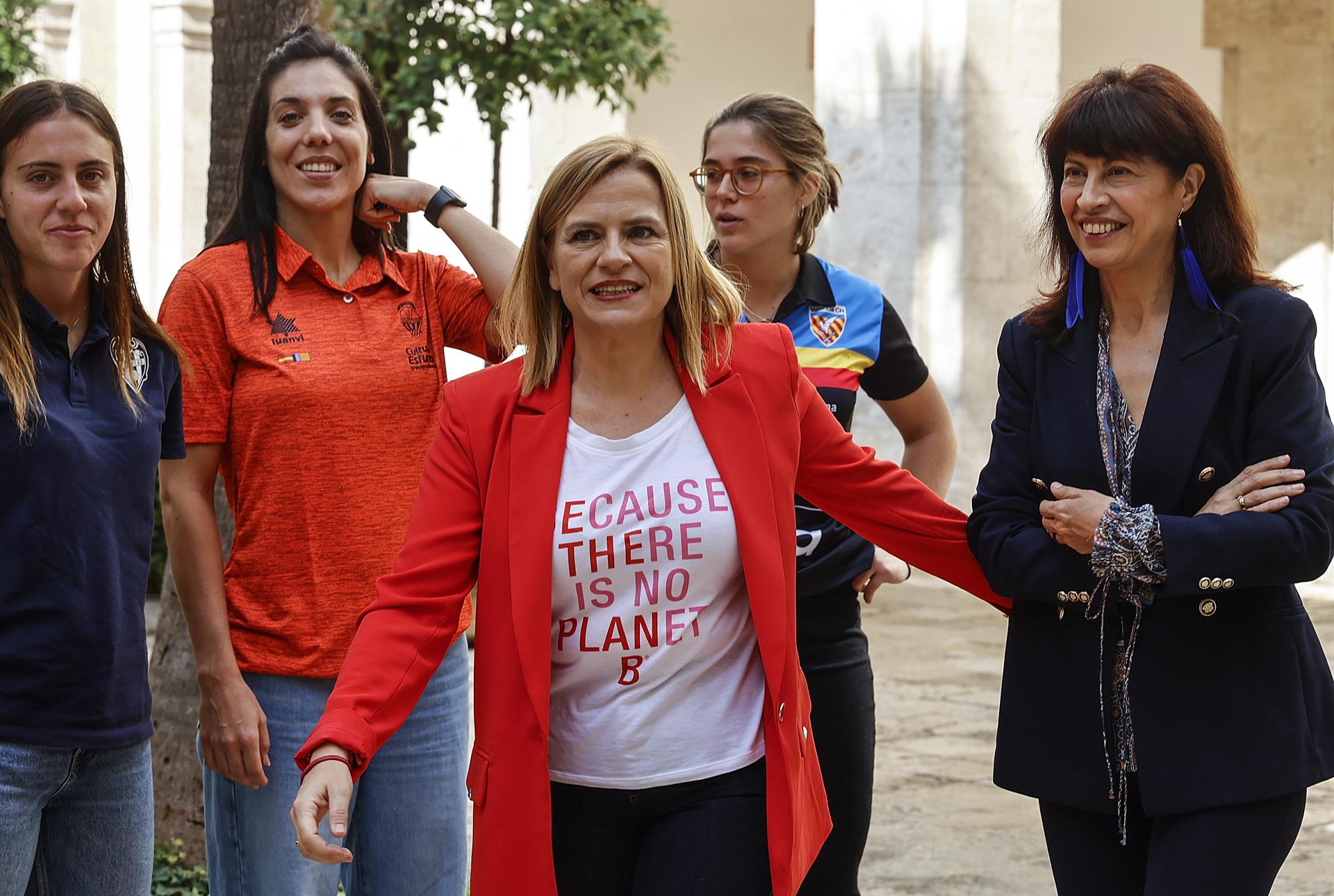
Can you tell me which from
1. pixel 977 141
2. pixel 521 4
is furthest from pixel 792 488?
pixel 977 141

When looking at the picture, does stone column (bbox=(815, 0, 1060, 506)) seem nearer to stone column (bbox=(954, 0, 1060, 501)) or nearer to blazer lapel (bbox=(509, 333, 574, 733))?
stone column (bbox=(954, 0, 1060, 501))

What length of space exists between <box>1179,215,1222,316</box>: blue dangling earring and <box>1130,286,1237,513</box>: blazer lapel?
0.08ft

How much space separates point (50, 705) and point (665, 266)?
129 cm

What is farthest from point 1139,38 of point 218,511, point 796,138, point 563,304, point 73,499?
point 73,499

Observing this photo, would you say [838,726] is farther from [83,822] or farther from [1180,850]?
[83,822]

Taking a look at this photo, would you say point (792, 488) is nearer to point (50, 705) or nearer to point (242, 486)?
point (242, 486)

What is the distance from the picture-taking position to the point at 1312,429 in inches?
115

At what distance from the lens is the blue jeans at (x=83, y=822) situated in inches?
113

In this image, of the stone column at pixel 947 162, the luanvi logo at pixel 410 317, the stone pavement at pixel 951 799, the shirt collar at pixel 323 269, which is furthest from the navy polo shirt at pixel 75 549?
the stone column at pixel 947 162

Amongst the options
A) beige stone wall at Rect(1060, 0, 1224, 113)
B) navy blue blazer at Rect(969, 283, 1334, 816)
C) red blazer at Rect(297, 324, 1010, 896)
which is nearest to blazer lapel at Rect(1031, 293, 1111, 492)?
navy blue blazer at Rect(969, 283, 1334, 816)

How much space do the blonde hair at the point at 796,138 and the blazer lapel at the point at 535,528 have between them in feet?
4.06

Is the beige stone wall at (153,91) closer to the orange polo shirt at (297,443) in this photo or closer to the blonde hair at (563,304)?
the orange polo shirt at (297,443)

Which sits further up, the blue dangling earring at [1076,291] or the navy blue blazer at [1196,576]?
the blue dangling earring at [1076,291]

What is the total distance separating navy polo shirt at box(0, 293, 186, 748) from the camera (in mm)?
2867
